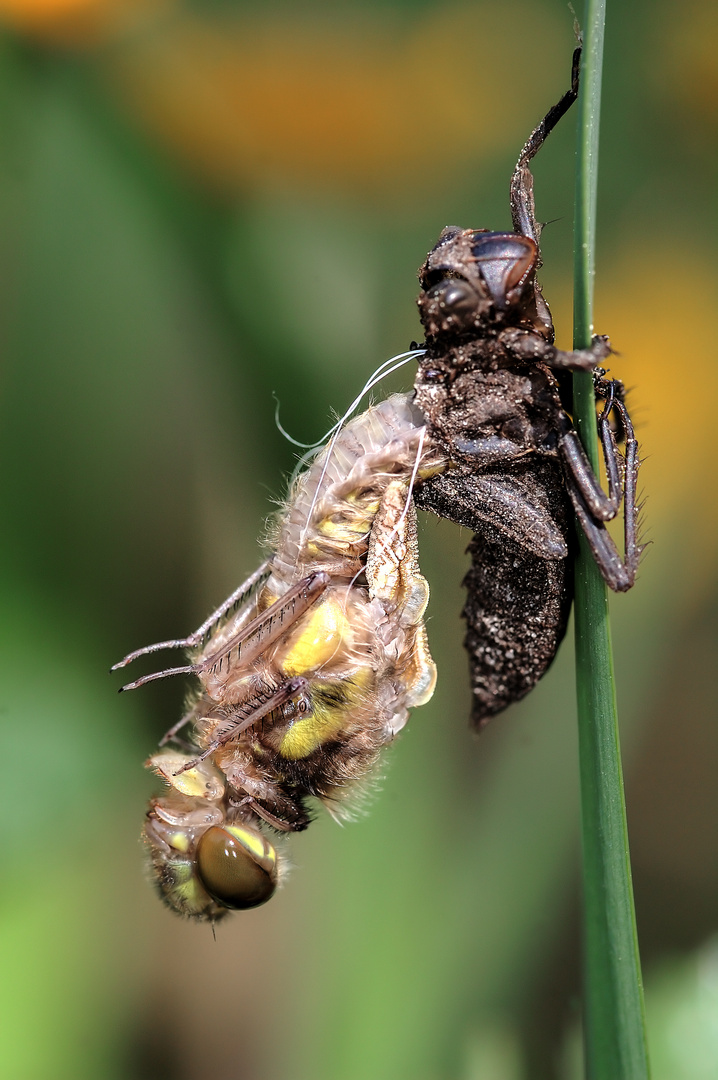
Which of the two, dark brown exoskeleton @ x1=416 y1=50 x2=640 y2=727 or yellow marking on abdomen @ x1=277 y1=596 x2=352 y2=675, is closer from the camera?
dark brown exoskeleton @ x1=416 y1=50 x2=640 y2=727

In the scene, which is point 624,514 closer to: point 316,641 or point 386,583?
point 386,583

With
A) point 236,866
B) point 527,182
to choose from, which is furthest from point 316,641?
point 527,182

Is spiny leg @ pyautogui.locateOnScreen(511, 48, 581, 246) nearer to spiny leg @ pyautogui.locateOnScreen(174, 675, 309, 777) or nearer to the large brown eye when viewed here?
spiny leg @ pyautogui.locateOnScreen(174, 675, 309, 777)

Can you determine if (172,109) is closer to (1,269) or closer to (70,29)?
(70,29)

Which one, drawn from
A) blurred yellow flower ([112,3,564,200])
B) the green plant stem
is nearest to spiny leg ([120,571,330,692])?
the green plant stem

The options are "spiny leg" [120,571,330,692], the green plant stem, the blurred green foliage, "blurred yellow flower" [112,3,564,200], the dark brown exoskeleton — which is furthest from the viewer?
"blurred yellow flower" [112,3,564,200]

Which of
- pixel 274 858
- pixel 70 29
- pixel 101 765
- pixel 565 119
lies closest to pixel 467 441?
pixel 274 858

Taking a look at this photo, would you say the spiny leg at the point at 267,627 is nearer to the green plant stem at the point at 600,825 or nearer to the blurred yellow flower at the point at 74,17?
the green plant stem at the point at 600,825

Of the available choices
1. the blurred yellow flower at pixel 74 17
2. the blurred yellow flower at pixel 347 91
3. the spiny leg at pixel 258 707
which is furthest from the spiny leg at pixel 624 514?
the blurred yellow flower at pixel 74 17
